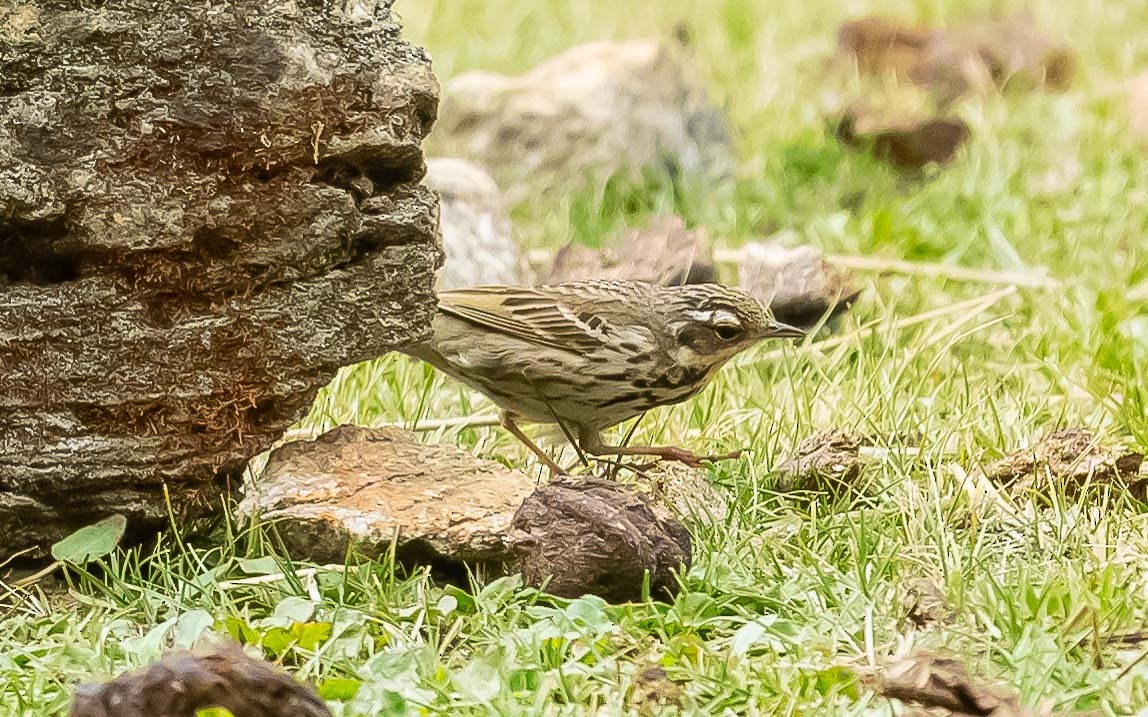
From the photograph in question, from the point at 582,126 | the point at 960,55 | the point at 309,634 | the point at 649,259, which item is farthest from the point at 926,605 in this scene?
the point at 960,55

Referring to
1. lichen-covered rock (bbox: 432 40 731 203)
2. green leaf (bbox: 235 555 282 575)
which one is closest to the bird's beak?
green leaf (bbox: 235 555 282 575)

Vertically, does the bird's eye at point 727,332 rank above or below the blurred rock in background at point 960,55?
below

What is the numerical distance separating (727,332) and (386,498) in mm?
1397

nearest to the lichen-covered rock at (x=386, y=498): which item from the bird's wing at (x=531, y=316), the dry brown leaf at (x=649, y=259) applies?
the bird's wing at (x=531, y=316)

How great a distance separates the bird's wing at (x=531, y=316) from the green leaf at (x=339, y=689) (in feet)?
6.57

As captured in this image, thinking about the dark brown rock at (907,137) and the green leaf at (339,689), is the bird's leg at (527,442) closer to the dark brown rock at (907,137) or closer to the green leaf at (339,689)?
the green leaf at (339,689)

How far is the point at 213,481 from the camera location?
4.62 meters

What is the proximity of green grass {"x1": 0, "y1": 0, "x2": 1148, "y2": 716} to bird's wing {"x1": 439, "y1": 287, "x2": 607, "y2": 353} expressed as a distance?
1.20 feet

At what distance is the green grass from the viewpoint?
3.78 metres

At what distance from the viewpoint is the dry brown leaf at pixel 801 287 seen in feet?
21.9

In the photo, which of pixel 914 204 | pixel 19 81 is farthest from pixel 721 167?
pixel 19 81

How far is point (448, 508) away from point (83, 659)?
3.54 feet

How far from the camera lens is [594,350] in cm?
546

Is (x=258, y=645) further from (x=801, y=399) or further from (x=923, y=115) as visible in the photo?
(x=923, y=115)
